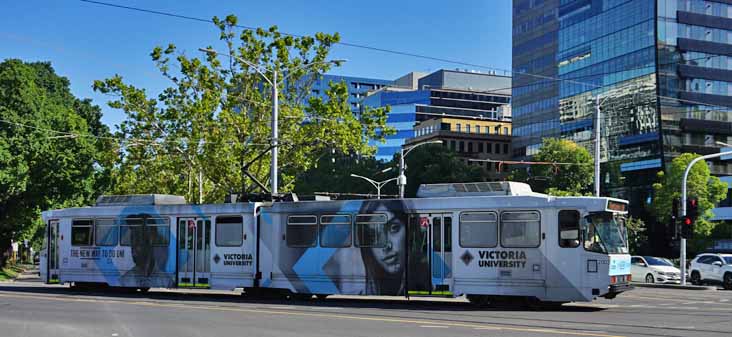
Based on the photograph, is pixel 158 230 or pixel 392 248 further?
pixel 158 230

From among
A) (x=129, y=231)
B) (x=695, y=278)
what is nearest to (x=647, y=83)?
(x=695, y=278)

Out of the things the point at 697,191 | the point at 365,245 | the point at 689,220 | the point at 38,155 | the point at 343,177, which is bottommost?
the point at 365,245

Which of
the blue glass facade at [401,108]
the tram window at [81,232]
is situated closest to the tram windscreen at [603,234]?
the tram window at [81,232]

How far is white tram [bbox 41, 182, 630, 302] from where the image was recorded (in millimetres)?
20297

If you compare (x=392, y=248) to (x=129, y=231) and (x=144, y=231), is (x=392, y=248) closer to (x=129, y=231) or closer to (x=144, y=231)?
(x=144, y=231)

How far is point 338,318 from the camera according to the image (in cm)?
1727

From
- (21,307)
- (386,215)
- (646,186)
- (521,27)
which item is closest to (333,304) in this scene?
(386,215)

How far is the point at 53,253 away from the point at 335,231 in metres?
10.6

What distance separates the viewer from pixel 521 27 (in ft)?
362

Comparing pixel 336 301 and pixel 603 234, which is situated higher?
pixel 603 234

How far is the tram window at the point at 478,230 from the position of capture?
69.4 feet

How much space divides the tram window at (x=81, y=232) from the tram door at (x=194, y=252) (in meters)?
3.79

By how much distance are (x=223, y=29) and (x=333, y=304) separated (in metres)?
17.5

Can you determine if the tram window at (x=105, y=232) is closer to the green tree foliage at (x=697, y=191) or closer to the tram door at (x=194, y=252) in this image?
the tram door at (x=194, y=252)
